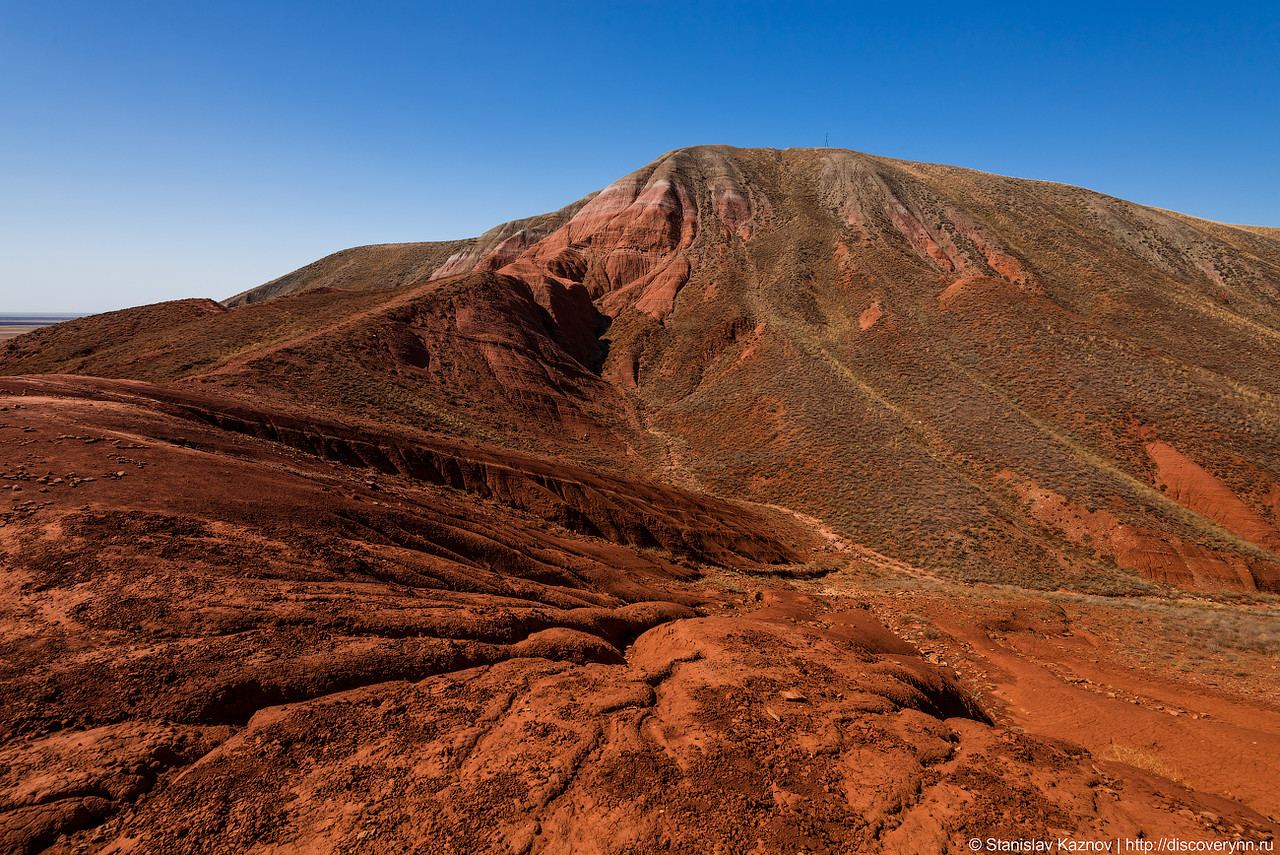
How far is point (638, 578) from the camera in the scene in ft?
45.4

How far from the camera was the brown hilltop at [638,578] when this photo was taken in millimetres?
5129

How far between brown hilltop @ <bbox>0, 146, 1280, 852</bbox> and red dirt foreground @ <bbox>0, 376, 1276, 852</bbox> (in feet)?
0.16

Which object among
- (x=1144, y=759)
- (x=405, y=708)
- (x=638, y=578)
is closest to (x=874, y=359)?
(x=638, y=578)

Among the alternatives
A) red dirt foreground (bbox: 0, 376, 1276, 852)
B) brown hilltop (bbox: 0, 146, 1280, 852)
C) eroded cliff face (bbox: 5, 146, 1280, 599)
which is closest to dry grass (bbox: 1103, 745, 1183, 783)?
brown hilltop (bbox: 0, 146, 1280, 852)

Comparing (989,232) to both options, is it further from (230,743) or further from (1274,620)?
(230,743)

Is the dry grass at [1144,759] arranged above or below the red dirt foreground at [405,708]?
below

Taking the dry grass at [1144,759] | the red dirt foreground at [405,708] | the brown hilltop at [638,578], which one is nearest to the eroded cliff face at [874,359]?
the brown hilltop at [638,578]

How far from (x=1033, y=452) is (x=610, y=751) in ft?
98.0

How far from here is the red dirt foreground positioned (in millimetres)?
4699

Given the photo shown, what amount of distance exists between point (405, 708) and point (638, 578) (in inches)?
324

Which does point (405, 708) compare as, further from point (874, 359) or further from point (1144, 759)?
point (874, 359)

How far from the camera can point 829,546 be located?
71.6 ft

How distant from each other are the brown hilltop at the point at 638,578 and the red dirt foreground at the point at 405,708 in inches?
2.0

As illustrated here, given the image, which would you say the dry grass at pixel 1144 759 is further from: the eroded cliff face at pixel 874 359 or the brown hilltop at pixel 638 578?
the eroded cliff face at pixel 874 359
